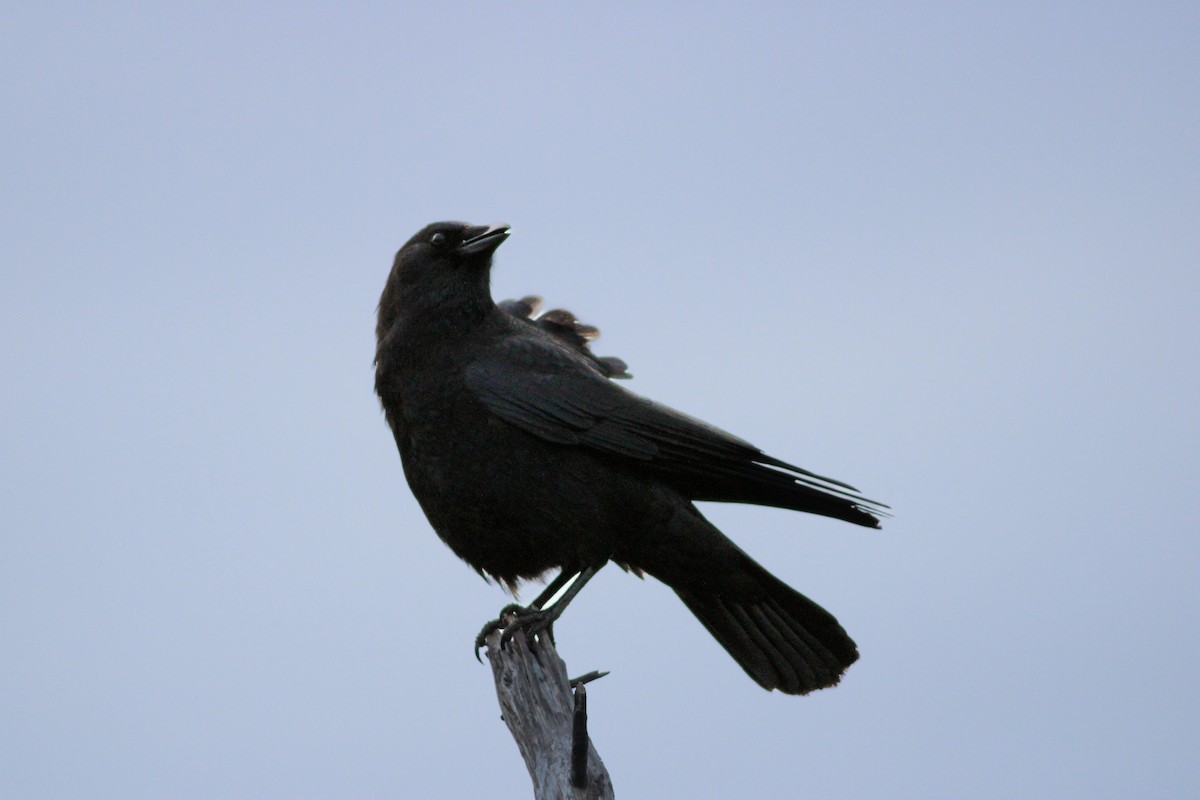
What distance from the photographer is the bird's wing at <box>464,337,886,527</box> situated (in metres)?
6.16

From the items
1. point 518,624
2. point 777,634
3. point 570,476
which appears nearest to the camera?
point 518,624

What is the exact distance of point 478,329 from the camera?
21.6 feet

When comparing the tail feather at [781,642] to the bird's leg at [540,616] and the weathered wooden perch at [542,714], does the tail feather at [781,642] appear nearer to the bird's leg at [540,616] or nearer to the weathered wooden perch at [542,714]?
the bird's leg at [540,616]

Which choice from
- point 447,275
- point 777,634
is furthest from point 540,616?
point 447,275

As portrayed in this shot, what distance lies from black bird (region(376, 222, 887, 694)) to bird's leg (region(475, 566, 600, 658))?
Result: 1cm

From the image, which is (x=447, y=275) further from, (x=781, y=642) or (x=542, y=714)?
(x=781, y=642)

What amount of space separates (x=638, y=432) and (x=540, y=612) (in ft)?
3.10

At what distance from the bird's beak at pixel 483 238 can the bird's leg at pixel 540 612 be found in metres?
1.66

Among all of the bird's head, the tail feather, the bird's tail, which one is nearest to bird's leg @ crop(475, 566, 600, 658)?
the bird's tail

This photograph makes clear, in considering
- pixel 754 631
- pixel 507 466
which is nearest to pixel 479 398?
pixel 507 466

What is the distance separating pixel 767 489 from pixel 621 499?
70 centimetres

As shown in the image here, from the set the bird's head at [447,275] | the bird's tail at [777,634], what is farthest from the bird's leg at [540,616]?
the bird's head at [447,275]

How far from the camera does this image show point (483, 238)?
6.74 metres

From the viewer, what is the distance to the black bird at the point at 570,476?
6.10 m
